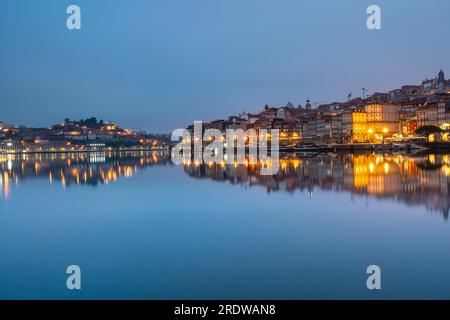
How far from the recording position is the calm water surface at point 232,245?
5074 mm

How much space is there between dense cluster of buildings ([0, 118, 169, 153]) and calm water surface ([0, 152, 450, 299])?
336 feet

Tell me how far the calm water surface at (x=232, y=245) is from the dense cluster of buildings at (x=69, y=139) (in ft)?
336

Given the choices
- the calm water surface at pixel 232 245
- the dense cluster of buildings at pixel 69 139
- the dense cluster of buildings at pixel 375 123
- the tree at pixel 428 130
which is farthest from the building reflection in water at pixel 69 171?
the dense cluster of buildings at pixel 69 139

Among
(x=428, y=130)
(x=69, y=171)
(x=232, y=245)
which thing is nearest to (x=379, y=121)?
(x=428, y=130)

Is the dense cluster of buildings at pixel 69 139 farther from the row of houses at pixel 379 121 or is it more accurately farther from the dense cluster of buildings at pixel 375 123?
the row of houses at pixel 379 121

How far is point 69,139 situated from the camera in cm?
13450

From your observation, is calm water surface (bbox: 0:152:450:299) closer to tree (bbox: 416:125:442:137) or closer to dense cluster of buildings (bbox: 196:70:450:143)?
tree (bbox: 416:125:442:137)

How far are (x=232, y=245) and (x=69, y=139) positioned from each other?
135m

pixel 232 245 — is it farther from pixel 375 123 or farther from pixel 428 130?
pixel 375 123

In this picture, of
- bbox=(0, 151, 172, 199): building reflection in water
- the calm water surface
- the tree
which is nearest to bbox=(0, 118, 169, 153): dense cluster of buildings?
bbox=(0, 151, 172, 199): building reflection in water
